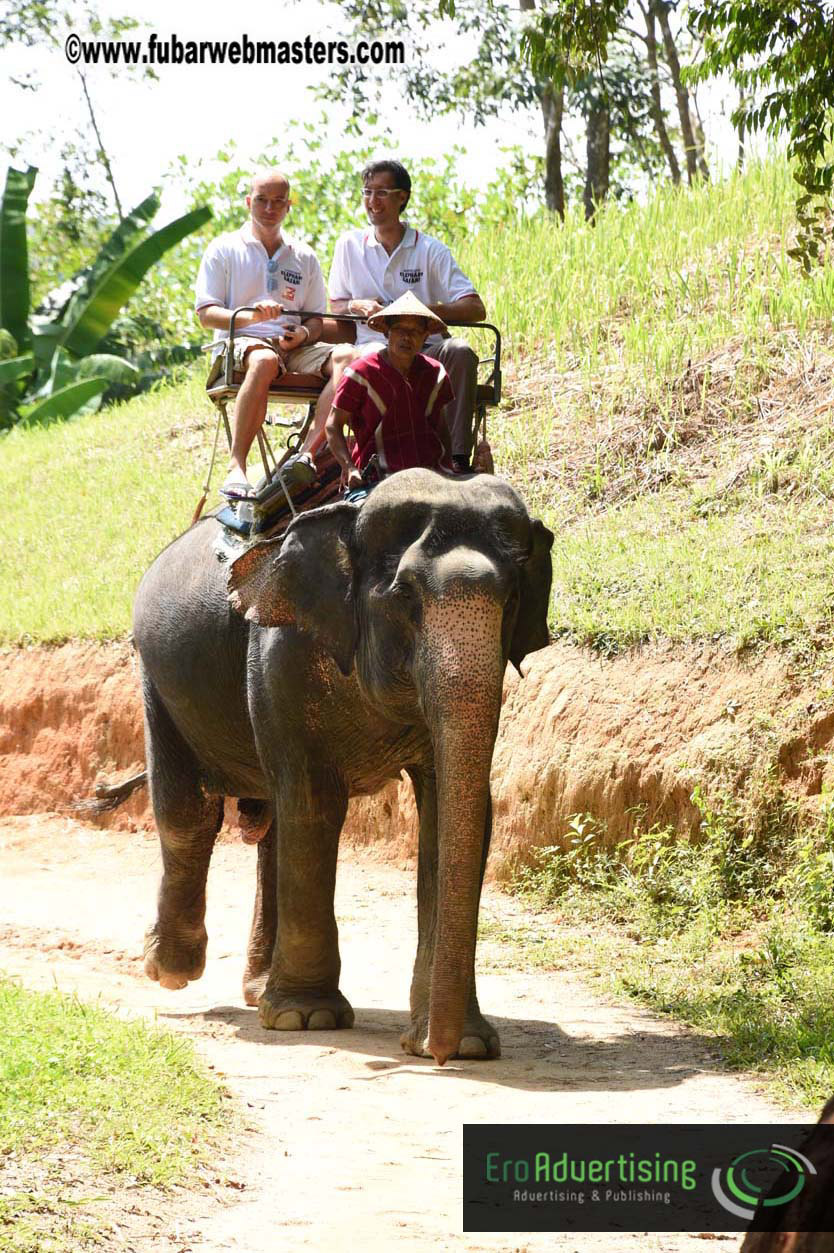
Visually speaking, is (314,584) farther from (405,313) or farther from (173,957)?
(173,957)

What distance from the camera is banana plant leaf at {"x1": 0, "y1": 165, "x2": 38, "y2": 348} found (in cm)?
2264

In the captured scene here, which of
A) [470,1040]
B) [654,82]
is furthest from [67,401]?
[470,1040]

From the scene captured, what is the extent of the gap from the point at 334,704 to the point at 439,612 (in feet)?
3.51

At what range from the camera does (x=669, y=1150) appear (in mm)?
4797

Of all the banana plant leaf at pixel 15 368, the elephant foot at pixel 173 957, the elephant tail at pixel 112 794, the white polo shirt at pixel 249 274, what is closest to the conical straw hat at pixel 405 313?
the white polo shirt at pixel 249 274

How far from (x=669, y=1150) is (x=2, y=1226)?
192cm

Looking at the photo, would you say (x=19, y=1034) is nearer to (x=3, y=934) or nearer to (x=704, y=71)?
(x=3, y=934)

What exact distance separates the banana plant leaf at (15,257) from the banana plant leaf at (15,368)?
1.06 m

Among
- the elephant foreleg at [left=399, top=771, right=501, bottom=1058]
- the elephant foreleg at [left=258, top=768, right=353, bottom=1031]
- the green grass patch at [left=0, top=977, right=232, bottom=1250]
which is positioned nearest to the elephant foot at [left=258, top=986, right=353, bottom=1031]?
the elephant foreleg at [left=258, top=768, right=353, bottom=1031]

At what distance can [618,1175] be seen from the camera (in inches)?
183

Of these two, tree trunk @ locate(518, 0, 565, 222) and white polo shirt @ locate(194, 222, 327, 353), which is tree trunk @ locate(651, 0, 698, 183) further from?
white polo shirt @ locate(194, 222, 327, 353)

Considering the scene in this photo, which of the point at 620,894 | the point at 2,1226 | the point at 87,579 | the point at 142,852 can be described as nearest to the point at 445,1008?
the point at 2,1226

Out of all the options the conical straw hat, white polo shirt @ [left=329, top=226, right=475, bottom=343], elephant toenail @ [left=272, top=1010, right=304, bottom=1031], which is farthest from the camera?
white polo shirt @ [left=329, top=226, right=475, bottom=343]

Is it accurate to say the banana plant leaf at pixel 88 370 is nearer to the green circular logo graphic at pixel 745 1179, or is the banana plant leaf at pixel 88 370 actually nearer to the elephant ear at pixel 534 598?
the elephant ear at pixel 534 598
